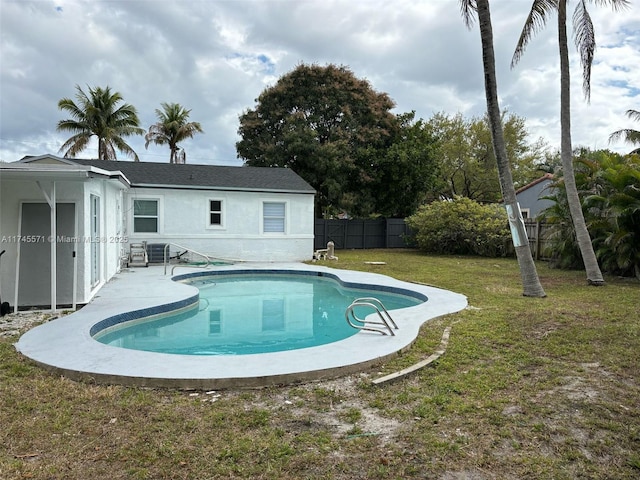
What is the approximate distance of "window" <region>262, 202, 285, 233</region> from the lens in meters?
16.9

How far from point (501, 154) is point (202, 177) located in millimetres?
11307

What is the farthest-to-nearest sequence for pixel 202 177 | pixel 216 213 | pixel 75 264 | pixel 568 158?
pixel 202 177 < pixel 216 213 < pixel 568 158 < pixel 75 264

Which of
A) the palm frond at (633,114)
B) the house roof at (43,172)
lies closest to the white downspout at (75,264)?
the house roof at (43,172)

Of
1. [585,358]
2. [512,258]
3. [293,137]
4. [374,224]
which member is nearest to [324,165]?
[293,137]

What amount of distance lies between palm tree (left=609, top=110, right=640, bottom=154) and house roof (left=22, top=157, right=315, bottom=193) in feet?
47.3

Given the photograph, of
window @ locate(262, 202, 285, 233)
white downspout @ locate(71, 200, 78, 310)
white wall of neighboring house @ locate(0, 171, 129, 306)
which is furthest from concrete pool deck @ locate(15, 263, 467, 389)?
window @ locate(262, 202, 285, 233)

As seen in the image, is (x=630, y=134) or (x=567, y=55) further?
(x=630, y=134)

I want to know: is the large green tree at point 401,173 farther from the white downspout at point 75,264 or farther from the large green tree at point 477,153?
the white downspout at point 75,264

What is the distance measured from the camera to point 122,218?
1445 centimetres

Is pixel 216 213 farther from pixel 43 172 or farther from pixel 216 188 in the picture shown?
pixel 43 172

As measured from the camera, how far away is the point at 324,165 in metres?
23.3

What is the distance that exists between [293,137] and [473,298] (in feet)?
53.2

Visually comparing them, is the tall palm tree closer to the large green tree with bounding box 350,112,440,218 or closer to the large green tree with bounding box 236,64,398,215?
the large green tree with bounding box 350,112,440,218

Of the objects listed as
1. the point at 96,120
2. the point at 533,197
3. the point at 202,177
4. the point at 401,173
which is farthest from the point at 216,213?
the point at 533,197
